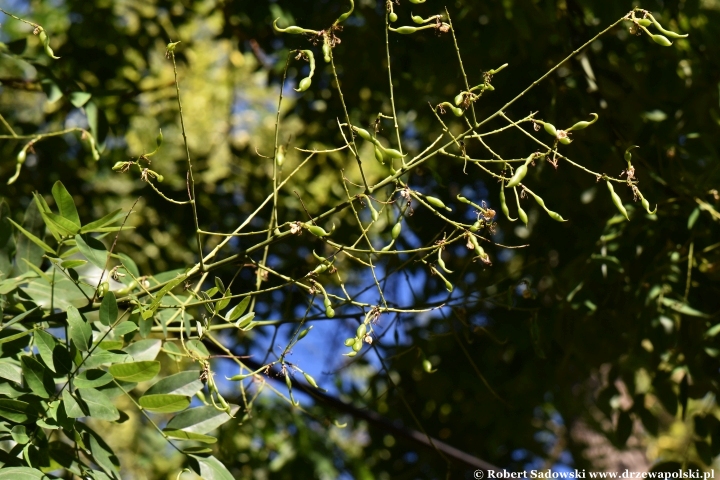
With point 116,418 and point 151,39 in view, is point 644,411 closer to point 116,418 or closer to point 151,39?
point 116,418

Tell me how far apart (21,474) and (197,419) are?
21 cm

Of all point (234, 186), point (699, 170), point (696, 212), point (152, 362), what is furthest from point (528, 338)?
point (234, 186)

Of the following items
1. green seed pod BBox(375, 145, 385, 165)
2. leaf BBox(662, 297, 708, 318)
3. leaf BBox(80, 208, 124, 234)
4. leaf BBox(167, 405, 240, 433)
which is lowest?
leaf BBox(662, 297, 708, 318)

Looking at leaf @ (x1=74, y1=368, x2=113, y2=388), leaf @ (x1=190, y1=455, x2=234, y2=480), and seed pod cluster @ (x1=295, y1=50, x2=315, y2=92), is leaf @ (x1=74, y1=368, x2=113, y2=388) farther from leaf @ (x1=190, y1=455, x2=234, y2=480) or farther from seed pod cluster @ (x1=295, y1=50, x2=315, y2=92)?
seed pod cluster @ (x1=295, y1=50, x2=315, y2=92)

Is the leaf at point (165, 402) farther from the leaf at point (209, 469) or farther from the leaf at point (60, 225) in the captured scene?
the leaf at point (60, 225)

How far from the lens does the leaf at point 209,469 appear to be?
2.90ft

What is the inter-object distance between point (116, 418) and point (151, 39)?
4.97 feet

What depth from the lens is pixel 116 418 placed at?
81 centimetres

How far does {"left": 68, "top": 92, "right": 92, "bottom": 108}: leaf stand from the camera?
1.23 meters

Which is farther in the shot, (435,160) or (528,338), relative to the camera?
(435,160)

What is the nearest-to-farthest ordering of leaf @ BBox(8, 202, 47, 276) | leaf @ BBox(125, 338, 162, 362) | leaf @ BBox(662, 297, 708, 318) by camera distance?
1. leaf @ BBox(125, 338, 162, 362)
2. leaf @ BBox(8, 202, 47, 276)
3. leaf @ BBox(662, 297, 708, 318)

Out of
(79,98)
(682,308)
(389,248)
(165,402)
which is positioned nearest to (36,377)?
(165,402)

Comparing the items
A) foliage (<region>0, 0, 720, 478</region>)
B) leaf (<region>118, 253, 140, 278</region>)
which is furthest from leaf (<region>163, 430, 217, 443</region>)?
leaf (<region>118, 253, 140, 278</region>)

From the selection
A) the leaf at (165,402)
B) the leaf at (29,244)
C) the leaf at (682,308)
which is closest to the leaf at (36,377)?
the leaf at (165,402)
